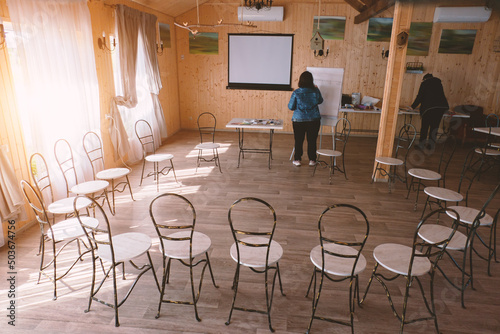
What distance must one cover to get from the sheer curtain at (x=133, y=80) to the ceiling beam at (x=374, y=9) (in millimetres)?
4005

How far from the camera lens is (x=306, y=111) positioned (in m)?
5.45

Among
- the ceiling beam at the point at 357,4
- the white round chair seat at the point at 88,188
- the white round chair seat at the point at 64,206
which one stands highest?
the ceiling beam at the point at 357,4

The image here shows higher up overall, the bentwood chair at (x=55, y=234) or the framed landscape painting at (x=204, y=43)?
the framed landscape painting at (x=204, y=43)

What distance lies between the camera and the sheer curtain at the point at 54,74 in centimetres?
334

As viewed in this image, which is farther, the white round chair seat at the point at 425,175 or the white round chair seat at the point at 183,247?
the white round chair seat at the point at 425,175

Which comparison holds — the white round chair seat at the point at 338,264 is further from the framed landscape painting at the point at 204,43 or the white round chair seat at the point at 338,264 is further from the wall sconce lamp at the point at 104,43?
the framed landscape painting at the point at 204,43

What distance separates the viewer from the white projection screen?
778 centimetres

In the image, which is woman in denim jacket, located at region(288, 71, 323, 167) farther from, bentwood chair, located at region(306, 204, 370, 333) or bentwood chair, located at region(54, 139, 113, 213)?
bentwood chair, located at region(54, 139, 113, 213)

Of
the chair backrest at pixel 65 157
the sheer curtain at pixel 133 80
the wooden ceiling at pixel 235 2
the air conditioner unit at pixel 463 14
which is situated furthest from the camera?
the air conditioner unit at pixel 463 14

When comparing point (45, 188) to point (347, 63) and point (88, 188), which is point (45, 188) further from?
point (347, 63)

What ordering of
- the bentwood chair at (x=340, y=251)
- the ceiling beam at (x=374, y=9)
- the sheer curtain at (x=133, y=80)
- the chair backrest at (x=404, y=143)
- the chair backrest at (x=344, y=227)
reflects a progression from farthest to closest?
the sheer curtain at (x=133, y=80) → the ceiling beam at (x=374, y=9) → the chair backrest at (x=404, y=143) → the chair backrest at (x=344, y=227) → the bentwood chair at (x=340, y=251)

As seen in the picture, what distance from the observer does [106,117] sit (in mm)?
5059

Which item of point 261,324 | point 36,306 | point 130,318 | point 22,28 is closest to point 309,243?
point 261,324

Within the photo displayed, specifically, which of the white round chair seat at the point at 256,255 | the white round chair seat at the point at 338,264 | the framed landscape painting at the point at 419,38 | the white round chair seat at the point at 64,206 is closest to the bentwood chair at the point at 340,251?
the white round chair seat at the point at 338,264
